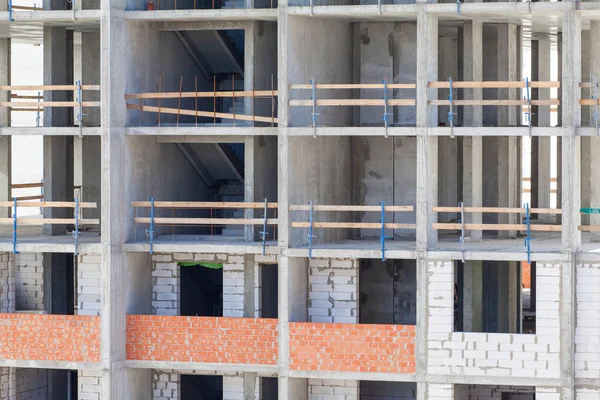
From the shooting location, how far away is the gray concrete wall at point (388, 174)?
2545 centimetres

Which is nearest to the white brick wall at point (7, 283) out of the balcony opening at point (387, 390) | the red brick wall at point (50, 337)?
the red brick wall at point (50, 337)

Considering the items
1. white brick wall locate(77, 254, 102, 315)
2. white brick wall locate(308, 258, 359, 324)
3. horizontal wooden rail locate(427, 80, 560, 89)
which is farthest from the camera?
white brick wall locate(77, 254, 102, 315)

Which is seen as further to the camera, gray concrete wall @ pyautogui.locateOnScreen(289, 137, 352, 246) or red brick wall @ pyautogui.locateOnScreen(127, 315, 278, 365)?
red brick wall @ pyautogui.locateOnScreen(127, 315, 278, 365)

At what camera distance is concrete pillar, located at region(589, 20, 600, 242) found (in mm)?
24391

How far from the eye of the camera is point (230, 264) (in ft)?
79.4

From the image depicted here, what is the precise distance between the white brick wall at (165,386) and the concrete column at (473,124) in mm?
6037

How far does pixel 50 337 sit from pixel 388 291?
6503mm

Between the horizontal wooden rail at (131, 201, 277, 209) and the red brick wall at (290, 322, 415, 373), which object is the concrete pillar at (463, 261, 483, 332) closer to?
the red brick wall at (290, 322, 415, 373)

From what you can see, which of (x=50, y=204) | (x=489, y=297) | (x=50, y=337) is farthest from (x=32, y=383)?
(x=489, y=297)

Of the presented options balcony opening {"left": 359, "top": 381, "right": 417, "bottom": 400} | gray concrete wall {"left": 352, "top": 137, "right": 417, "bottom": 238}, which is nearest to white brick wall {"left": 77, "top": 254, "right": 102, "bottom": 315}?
gray concrete wall {"left": 352, "top": 137, "right": 417, "bottom": 238}

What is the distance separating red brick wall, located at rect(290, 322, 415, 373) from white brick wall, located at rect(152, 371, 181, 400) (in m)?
2.92

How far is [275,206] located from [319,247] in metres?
1.04

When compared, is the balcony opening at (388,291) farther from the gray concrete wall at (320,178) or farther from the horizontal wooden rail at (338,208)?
the horizontal wooden rail at (338,208)

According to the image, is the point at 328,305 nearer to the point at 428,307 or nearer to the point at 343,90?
the point at 428,307
